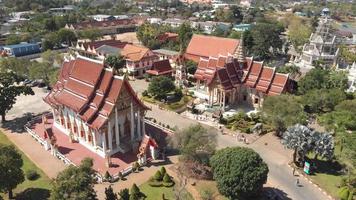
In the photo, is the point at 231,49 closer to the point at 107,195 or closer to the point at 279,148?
the point at 279,148

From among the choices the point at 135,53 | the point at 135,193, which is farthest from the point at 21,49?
the point at 135,193

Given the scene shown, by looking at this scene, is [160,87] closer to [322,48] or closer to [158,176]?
[158,176]

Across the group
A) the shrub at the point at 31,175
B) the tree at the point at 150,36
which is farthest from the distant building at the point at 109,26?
the shrub at the point at 31,175

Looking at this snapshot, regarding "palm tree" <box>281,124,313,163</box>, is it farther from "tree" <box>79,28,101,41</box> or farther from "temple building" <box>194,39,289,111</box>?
"tree" <box>79,28,101,41</box>

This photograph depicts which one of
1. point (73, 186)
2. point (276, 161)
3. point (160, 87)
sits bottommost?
point (276, 161)

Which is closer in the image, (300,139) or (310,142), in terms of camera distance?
(310,142)

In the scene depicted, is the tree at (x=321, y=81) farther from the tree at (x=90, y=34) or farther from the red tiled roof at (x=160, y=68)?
the tree at (x=90, y=34)

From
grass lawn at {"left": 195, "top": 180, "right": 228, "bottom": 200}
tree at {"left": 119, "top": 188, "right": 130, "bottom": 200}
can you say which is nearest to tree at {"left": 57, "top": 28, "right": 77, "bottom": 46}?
grass lawn at {"left": 195, "top": 180, "right": 228, "bottom": 200}
